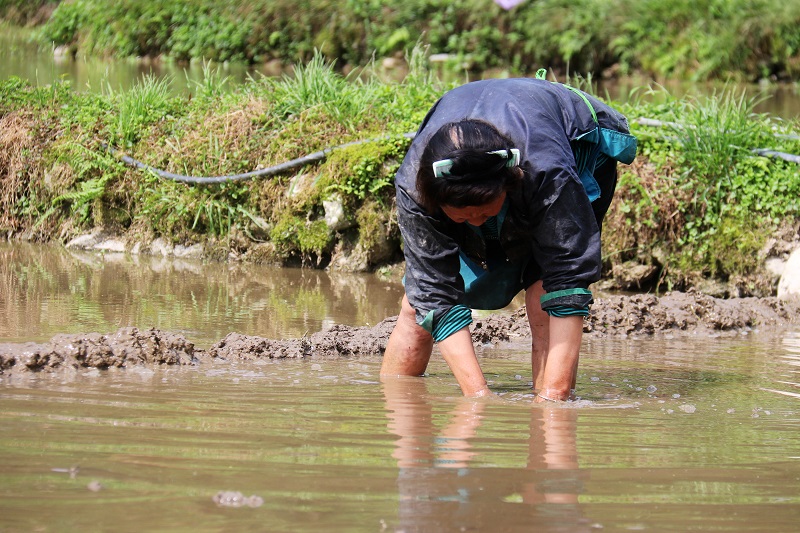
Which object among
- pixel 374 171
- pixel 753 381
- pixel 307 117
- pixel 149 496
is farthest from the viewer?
pixel 307 117

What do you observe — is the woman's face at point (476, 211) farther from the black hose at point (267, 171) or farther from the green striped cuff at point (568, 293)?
the black hose at point (267, 171)

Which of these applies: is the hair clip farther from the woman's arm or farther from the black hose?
the black hose

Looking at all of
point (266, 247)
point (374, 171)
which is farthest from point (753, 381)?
point (266, 247)

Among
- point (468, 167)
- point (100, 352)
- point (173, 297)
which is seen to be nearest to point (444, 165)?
point (468, 167)

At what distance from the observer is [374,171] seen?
723cm

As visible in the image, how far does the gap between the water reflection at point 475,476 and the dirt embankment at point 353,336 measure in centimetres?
116

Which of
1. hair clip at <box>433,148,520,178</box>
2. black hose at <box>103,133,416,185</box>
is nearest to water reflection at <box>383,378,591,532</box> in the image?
hair clip at <box>433,148,520,178</box>

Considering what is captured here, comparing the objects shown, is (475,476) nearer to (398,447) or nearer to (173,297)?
(398,447)

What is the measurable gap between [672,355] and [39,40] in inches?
714

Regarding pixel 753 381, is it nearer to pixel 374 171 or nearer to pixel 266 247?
pixel 374 171

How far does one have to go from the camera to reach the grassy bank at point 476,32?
17406mm

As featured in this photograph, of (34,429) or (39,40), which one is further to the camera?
(39,40)

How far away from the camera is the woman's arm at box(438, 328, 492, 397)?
3613 millimetres

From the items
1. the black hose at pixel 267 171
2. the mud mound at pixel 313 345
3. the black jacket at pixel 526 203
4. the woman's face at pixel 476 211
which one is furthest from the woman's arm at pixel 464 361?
the black hose at pixel 267 171
